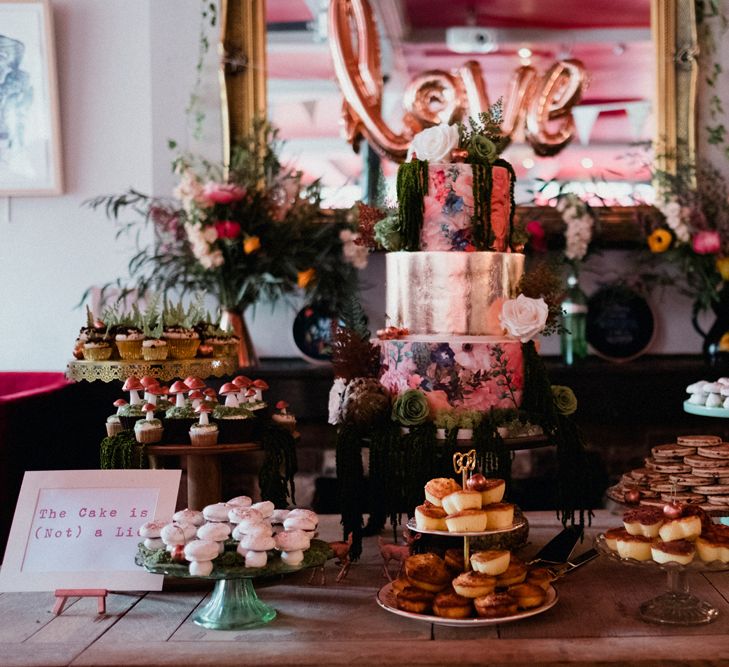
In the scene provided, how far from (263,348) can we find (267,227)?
0.82m

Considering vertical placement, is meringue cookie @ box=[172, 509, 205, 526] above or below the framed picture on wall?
below

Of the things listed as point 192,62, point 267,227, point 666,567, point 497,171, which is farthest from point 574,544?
point 192,62

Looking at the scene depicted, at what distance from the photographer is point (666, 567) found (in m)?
2.09

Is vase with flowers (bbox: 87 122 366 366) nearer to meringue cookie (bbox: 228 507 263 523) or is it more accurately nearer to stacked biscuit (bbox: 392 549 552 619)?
meringue cookie (bbox: 228 507 263 523)

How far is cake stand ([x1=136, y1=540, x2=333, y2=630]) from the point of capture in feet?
6.70

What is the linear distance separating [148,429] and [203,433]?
148mm

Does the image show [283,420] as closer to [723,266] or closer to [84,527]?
[84,527]

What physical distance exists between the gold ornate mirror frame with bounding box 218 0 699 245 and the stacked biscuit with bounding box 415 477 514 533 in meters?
2.92

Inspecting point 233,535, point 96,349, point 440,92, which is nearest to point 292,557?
point 233,535

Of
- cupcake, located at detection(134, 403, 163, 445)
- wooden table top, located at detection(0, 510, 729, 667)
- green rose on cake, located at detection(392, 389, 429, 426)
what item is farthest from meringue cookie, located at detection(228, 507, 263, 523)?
green rose on cake, located at detection(392, 389, 429, 426)

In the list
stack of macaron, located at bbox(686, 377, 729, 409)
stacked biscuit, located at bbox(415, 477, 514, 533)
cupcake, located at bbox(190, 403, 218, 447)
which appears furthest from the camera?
stack of macaron, located at bbox(686, 377, 729, 409)

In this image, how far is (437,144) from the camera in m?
2.77

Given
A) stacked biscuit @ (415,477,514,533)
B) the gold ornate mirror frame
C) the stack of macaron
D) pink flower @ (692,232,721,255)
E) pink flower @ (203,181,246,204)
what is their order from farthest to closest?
the gold ornate mirror frame → pink flower @ (692,232,721,255) → pink flower @ (203,181,246,204) → the stack of macaron → stacked biscuit @ (415,477,514,533)

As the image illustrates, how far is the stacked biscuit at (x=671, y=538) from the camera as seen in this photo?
2.08m
